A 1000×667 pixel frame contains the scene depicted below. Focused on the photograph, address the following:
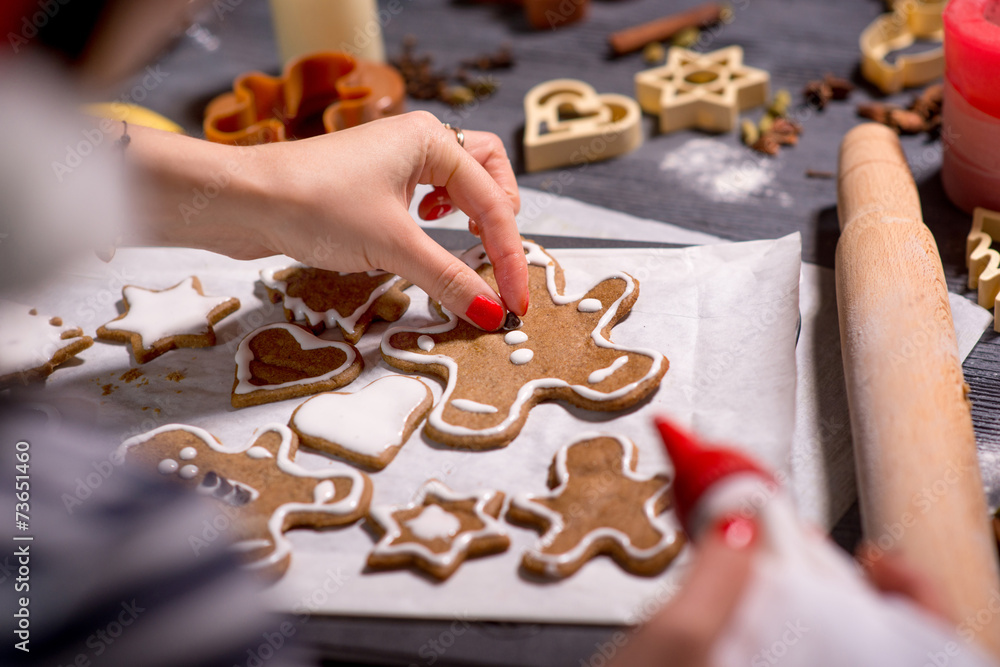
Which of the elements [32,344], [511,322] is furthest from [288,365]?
[32,344]

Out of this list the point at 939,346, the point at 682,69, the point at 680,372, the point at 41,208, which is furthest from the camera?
the point at 682,69

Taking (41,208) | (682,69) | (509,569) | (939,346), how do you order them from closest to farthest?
(509,569), (939,346), (41,208), (682,69)

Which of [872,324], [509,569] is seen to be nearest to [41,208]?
[509,569]

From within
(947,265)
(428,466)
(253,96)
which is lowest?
(947,265)

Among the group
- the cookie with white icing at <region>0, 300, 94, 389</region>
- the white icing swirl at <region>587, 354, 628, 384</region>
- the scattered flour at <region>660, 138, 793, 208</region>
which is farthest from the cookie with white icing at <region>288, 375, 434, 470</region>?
the scattered flour at <region>660, 138, 793, 208</region>

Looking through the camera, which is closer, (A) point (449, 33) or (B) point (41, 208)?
(B) point (41, 208)

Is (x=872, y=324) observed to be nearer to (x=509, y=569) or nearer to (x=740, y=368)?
(x=740, y=368)

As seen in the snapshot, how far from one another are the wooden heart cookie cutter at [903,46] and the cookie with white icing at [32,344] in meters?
2.13

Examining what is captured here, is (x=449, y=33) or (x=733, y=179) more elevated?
(x=449, y=33)

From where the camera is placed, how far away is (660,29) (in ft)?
8.82

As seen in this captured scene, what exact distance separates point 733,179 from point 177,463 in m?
1.49

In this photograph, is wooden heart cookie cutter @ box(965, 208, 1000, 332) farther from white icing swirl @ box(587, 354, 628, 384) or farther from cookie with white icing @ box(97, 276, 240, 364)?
cookie with white icing @ box(97, 276, 240, 364)

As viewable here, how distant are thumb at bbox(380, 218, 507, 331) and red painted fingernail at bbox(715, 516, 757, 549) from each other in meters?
0.75

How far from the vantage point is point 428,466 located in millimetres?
1323
